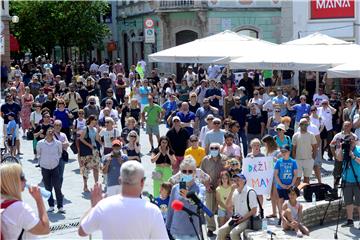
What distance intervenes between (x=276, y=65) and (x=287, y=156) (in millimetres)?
8369

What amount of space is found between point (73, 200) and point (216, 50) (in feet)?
33.5

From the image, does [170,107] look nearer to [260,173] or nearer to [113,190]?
[260,173]

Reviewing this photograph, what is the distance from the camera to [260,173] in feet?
40.5

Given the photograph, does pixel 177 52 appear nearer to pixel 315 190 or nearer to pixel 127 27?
pixel 315 190

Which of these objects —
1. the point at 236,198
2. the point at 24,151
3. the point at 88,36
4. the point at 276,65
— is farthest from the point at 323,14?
the point at 236,198

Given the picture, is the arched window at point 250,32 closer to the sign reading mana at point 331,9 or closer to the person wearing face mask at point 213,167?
the sign reading mana at point 331,9

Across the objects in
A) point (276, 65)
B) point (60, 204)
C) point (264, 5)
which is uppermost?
point (264, 5)

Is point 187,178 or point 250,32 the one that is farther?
point 250,32

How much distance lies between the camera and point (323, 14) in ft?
100

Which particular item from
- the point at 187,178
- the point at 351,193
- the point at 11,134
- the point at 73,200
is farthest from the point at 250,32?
the point at 187,178

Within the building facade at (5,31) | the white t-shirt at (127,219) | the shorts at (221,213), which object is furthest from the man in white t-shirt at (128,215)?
the building facade at (5,31)

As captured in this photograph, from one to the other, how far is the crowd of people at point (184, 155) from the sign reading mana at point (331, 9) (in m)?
7.35

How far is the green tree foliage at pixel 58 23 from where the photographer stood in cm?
4412

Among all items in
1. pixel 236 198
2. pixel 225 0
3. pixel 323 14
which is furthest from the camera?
pixel 225 0
